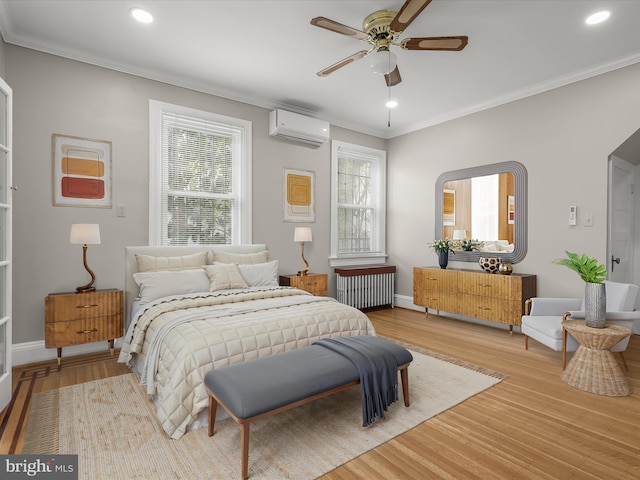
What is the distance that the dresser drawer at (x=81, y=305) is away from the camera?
3.06 metres

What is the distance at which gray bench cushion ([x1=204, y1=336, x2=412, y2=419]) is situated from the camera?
1721 mm

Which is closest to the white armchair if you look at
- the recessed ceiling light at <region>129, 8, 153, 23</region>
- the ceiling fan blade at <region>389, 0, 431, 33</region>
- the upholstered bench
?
the upholstered bench

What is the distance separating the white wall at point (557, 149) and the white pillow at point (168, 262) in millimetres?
3540

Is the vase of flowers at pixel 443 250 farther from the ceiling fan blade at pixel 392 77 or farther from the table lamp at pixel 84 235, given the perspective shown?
the table lamp at pixel 84 235

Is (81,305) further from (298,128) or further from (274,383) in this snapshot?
(298,128)

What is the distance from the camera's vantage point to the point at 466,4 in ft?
8.80

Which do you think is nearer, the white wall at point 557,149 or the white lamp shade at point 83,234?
the white lamp shade at point 83,234

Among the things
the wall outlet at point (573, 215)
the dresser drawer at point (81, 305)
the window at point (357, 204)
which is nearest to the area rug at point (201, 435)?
the dresser drawer at point (81, 305)

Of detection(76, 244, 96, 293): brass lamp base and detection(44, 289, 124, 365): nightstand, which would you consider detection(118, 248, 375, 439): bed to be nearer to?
detection(44, 289, 124, 365): nightstand

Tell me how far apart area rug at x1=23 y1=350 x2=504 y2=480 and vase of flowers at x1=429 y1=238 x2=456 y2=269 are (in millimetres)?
2433

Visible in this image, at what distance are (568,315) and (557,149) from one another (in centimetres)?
208

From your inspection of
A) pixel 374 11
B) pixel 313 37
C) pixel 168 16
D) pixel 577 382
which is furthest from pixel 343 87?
pixel 577 382

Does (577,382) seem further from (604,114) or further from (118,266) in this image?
(118,266)

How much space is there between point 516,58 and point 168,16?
333cm
